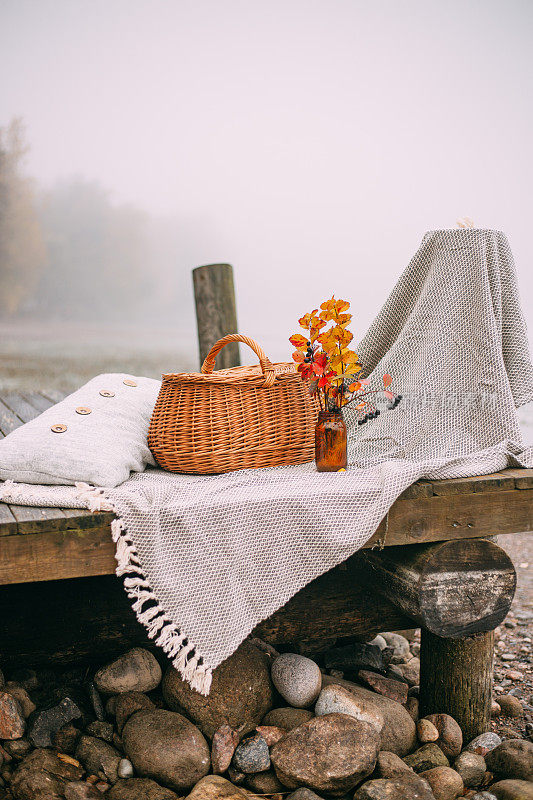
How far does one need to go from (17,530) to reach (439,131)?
11.9 m

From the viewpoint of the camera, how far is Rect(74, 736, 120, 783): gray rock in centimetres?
210

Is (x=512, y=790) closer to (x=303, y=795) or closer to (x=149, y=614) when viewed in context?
(x=303, y=795)

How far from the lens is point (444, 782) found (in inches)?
84.7

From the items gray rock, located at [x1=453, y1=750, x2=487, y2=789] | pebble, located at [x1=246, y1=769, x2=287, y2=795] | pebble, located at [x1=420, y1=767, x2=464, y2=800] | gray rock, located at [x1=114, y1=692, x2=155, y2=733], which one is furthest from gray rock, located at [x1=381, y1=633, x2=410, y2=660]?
gray rock, located at [x1=114, y1=692, x2=155, y2=733]

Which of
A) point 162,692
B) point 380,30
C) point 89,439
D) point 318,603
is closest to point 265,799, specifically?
point 162,692

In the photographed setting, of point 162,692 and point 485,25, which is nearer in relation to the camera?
point 162,692

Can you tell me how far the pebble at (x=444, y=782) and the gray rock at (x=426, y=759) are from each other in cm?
6

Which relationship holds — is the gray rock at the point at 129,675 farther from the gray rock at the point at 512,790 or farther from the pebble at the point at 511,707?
the pebble at the point at 511,707

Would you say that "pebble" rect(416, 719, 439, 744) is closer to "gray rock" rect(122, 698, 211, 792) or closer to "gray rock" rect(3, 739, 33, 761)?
"gray rock" rect(122, 698, 211, 792)

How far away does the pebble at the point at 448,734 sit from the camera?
2375 mm

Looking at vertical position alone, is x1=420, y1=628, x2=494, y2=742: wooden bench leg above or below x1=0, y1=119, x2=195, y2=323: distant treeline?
below

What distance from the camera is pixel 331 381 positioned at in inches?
91.7

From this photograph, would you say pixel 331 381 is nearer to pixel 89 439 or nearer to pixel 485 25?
pixel 89 439

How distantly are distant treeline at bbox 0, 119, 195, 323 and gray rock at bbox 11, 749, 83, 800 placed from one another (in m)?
7.88
